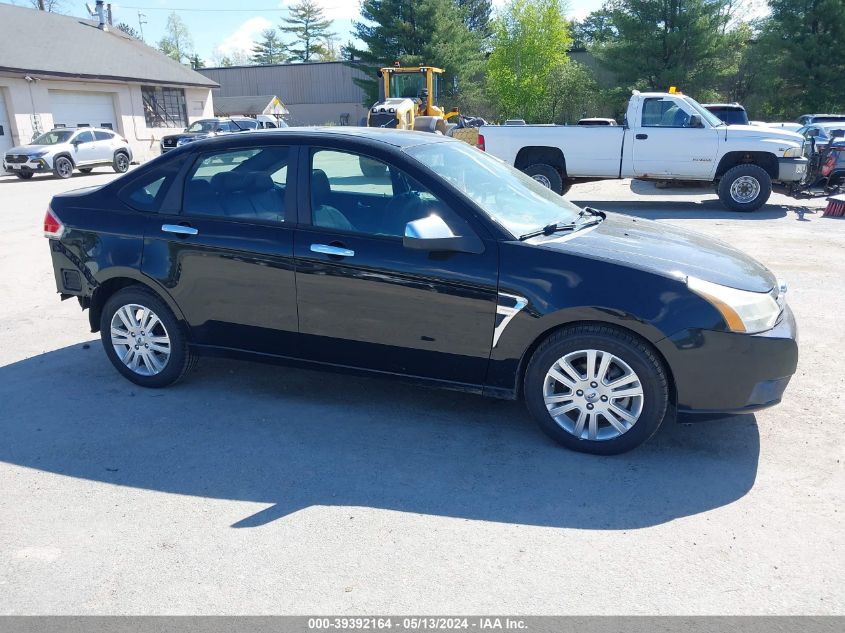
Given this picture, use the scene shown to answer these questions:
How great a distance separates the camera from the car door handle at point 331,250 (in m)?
4.09

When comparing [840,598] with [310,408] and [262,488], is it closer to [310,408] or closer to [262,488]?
[262,488]

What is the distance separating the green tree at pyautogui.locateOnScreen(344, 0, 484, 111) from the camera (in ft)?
143

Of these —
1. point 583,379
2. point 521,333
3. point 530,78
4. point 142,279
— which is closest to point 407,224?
point 521,333

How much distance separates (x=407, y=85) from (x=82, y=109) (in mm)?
15364

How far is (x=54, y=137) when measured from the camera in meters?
23.2

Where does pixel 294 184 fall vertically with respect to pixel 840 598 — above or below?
above

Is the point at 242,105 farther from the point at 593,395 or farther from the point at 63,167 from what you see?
the point at 593,395

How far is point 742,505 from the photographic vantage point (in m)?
3.38

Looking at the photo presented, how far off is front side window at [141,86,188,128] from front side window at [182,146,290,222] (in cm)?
3398

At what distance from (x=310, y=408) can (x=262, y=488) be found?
1.00 metres

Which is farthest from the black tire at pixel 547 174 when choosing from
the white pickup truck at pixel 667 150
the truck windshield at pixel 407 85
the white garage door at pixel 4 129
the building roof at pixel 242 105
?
the building roof at pixel 242 105

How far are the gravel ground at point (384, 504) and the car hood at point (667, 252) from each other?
95 centimetres

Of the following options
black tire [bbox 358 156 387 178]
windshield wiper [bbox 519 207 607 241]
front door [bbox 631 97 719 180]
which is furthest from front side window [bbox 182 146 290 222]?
front door [bbox 631 97 719 180]

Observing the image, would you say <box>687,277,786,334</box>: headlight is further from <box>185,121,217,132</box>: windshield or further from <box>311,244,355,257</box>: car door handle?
<box>185,121,217,132</box>: windshield
